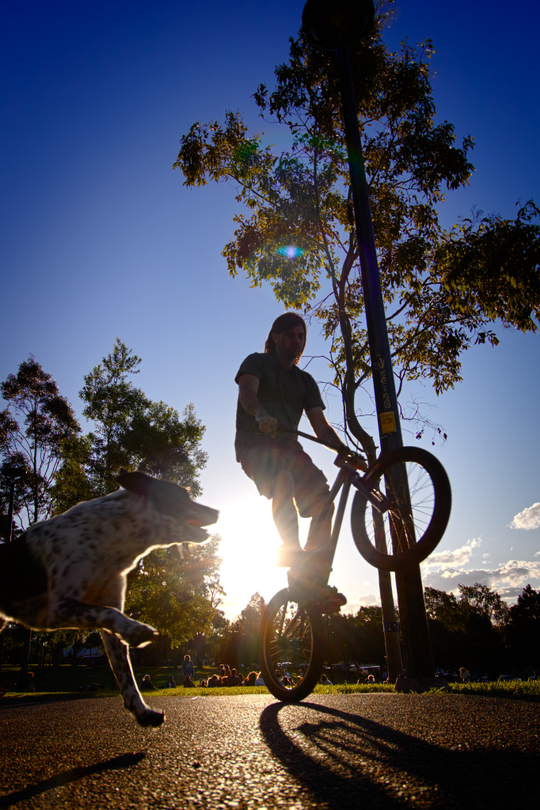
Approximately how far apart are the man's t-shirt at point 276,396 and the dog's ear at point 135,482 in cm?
107

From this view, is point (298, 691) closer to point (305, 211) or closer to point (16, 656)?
point (305, 211)

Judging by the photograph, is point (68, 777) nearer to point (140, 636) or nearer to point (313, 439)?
point (140, 636)

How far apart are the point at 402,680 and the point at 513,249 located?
8.29 metres

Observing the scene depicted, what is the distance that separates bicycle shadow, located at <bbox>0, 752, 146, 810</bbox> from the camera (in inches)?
61.0

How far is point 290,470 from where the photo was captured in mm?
4031

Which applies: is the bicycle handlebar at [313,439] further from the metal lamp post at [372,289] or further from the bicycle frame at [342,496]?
the metal lamp post at [372,289]

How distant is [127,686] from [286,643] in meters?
1.75

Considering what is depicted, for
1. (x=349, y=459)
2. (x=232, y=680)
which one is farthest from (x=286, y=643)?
(x=232, y=680)

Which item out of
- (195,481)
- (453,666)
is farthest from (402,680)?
(453,666)

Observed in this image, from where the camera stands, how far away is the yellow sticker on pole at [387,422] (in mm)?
5621

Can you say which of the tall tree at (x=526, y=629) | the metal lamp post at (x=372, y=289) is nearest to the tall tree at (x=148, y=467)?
the metal lamp post at (x=372, y=289)

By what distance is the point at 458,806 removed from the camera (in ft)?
4.07

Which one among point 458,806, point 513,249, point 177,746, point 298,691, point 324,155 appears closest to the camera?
point 458,806

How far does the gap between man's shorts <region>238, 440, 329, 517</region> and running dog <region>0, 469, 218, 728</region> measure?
34.9 inches
